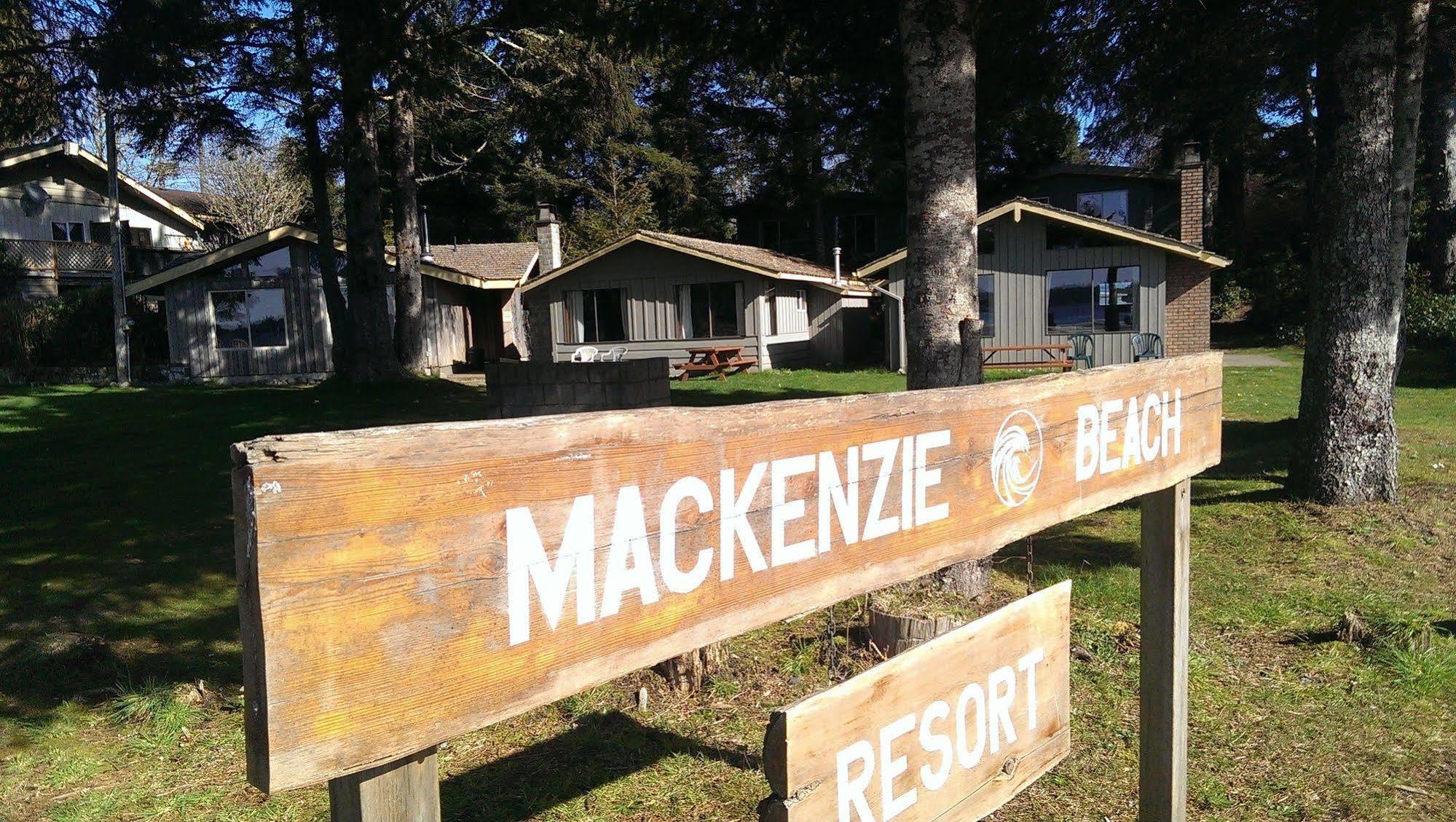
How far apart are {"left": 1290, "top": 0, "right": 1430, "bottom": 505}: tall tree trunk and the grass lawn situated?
1.32 feet

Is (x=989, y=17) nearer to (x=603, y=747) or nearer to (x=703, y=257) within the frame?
(x=603, y=747)

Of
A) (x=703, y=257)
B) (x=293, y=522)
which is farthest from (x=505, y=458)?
(x=703, y=257)

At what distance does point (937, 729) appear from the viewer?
83.9 inches

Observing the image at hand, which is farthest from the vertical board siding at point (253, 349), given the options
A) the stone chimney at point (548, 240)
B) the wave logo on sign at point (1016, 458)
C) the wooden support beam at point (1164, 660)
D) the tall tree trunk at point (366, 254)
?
the wave logo on sign at point (1016, 458)

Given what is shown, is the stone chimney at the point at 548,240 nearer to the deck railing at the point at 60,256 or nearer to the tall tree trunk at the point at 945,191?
the deck railing at the point at 60,256

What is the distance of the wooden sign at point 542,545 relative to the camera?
4.02 ft

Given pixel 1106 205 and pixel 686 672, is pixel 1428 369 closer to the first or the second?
pixel 1106 205

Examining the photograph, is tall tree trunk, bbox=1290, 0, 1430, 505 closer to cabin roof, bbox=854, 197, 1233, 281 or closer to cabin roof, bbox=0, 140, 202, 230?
cabin roof, bbox=854, 197, 1233, 281

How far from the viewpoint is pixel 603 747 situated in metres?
4.26

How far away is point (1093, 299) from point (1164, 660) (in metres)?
23.2

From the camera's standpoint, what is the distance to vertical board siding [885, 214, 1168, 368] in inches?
947

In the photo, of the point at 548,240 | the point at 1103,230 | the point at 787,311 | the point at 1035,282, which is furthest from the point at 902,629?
the point at 548,240

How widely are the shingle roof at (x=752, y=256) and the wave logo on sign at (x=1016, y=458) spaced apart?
22.9 m

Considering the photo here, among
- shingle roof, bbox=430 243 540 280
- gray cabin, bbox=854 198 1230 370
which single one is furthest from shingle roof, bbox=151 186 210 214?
gray cabin, bbox=854 198 1230 370
